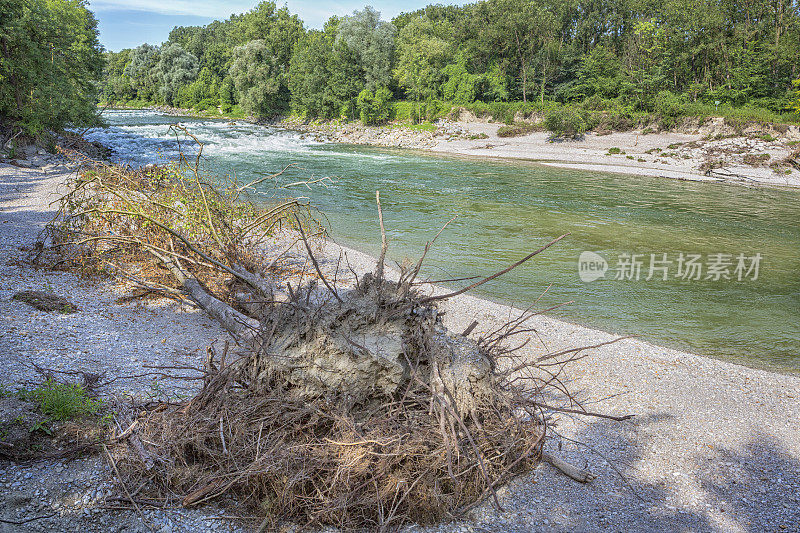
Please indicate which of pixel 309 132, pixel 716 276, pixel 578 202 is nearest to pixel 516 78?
pixel 309 132

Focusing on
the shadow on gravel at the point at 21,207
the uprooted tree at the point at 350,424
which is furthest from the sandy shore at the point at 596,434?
the shadow on gravel at the point at 21,207

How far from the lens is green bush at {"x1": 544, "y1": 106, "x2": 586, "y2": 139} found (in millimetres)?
38250

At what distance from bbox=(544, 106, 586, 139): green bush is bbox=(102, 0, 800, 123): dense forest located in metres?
4.32

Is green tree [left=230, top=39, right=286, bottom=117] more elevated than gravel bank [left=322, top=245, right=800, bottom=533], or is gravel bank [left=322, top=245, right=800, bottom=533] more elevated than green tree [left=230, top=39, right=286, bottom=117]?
green tree [left=230, top=39, right=286, bottom=117]

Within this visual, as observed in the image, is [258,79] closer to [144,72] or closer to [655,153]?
[144,72]

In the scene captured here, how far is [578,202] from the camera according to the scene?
2248 cm

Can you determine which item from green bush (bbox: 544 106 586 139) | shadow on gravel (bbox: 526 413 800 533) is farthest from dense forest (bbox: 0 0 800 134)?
shadow on gravel (bbox: 526 413 800 533)

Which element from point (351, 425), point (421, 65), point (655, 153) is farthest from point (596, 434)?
point (421, 65)

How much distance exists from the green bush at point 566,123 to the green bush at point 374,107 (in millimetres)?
19771

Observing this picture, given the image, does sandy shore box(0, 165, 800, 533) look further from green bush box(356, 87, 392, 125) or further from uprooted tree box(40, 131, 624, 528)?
green bush box(356, 87, 392, 125)

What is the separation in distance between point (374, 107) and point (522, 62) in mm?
16920

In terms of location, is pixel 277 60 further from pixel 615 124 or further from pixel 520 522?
pixel 520 522

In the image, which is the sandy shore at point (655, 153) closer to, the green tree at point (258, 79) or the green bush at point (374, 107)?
the green bush at point (374, 107)

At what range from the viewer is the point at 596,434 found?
564 centimetres
